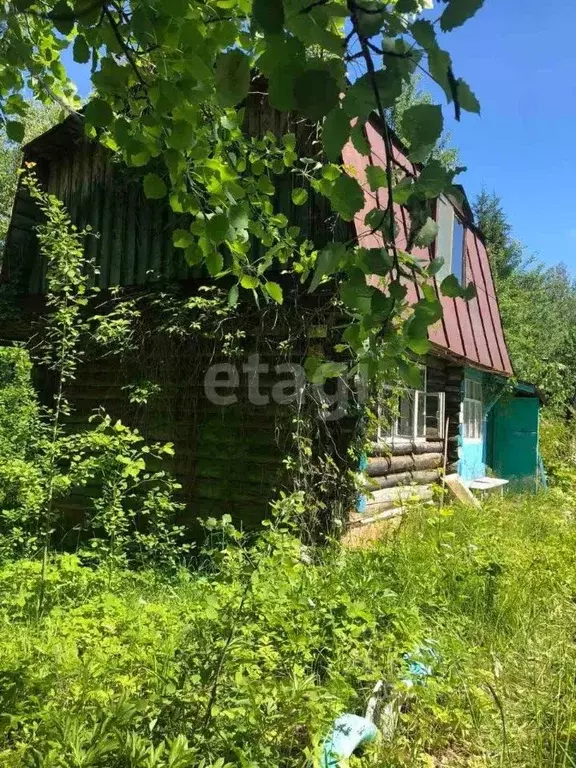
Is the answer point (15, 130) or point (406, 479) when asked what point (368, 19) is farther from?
point (406, 479)

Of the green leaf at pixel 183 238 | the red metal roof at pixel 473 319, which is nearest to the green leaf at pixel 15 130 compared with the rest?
the green leaf at pixel 183 238

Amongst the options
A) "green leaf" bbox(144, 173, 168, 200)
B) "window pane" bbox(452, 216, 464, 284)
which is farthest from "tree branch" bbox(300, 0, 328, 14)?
"window pane" bbox(452, 216, 464, 284)

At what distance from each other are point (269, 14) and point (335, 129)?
24cm

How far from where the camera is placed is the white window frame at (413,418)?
6.54 metres

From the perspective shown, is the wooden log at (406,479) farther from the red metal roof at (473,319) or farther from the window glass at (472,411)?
the window glass at (472,411)

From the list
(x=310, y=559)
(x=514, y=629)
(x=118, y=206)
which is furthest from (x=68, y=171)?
(x=514, y=629)

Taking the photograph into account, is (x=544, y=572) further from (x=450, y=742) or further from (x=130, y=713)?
(x=130, y=713)

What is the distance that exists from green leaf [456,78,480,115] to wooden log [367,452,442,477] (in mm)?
5834

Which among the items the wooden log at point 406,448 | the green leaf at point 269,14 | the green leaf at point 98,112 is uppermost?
the green leaf at point 98,112

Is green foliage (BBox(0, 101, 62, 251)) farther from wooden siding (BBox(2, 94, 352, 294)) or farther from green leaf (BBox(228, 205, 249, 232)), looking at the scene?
green leaf (BBox(228, 205, 249, 232))

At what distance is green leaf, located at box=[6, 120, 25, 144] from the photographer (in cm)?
248

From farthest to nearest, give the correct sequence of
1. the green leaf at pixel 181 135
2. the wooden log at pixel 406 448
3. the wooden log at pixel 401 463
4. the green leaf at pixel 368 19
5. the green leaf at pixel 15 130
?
the wooden log at pixel 401 463, the wooden log at pixel 406 448, the green leaf at pixel 15 130, the green leaf at pixel 181 135, the green leaf at pixel 368 19

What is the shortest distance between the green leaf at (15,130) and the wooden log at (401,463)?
5183 millimetres

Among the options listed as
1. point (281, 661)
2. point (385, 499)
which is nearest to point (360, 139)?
point (281, 661)
